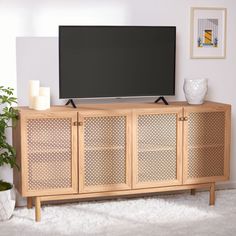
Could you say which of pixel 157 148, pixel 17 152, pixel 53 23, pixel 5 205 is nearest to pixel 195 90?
pixel 157 148

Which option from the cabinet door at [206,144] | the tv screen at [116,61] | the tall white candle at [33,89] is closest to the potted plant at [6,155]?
the tall white candle at [33,89]

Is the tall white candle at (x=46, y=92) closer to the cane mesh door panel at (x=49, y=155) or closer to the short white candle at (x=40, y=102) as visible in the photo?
the short white candle at (x=40, y=102)

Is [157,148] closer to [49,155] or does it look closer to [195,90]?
[195,90]

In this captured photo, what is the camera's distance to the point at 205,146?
4.60 metres

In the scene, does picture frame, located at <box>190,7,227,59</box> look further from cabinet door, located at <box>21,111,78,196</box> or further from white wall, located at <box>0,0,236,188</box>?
cabinet door, located at <box>21,111,78,196</box>

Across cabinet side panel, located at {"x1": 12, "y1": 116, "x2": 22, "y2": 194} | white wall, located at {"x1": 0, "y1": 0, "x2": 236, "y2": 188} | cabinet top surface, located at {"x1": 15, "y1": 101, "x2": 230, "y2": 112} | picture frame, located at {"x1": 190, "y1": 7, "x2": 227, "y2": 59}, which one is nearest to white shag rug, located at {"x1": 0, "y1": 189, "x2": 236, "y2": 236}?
cabinet side panel, located at {"x1": 12, "y1": 116, "x2": 22, "y2": 194}

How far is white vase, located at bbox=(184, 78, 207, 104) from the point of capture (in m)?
4.59

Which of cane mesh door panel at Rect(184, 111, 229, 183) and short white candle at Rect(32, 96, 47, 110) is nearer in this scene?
short white candle at Rect(32, 96, 47, 110)

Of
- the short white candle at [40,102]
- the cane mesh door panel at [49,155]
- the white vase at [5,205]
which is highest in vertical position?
the short white candle at [40,102]

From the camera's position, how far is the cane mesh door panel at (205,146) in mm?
4539

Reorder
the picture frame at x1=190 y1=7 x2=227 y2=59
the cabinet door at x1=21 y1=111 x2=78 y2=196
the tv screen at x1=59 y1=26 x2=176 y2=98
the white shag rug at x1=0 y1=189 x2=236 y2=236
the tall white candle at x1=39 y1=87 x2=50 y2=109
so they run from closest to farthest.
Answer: the white shag rug at x1=0 y1=189 x2=236 y2=236 < the cabinet door at x1=21 y1=111 x2=78 y2=196 < the tall white candle at x1=39 y1=87 x2=50 y2=109 < the tv screen at x1=59 y1=26 x2=176 y2=98 < the picture frame at x1=190 y1=7 x2=227 y2=59

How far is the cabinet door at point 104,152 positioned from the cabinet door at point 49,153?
0.25 feet

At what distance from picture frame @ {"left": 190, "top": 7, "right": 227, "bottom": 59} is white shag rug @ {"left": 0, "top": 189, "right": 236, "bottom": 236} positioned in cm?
127

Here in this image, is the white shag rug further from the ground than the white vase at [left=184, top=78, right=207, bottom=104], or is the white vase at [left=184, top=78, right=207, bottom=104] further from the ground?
the white vase at [left=184, top=78, right=207, bottom=104]
